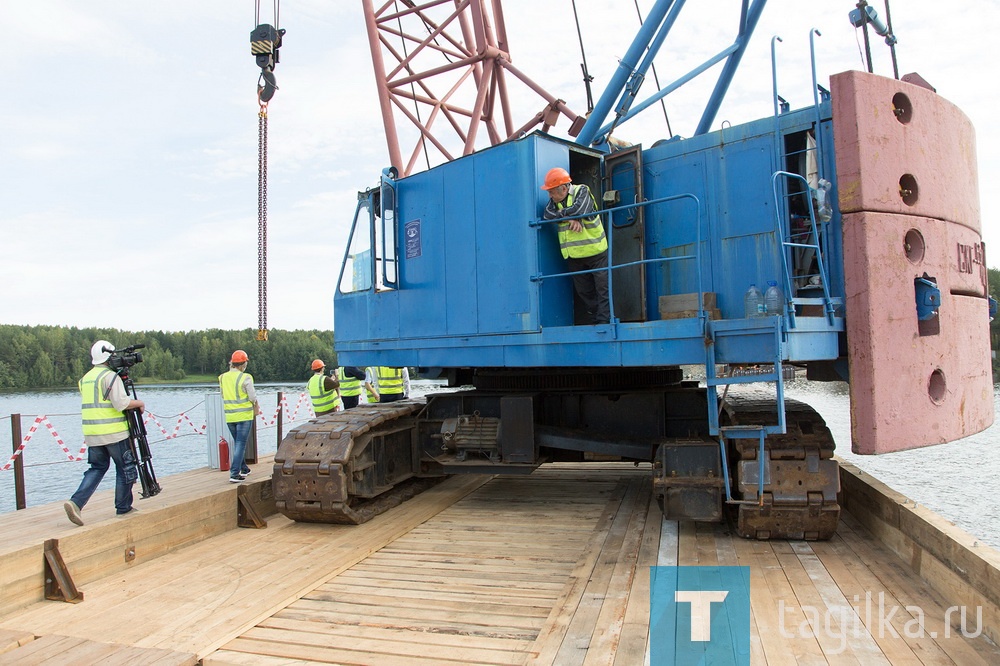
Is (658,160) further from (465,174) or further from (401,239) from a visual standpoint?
(401,239)

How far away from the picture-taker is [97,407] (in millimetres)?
5832

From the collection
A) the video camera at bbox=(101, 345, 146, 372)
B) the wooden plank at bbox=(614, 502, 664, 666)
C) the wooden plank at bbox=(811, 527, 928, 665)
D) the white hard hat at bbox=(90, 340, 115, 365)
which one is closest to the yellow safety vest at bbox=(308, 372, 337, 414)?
the video camera at bbox=(101, 345, 146, 372)

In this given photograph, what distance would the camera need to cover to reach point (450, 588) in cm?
471

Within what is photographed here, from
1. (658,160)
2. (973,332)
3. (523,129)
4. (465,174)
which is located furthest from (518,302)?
(523,129)

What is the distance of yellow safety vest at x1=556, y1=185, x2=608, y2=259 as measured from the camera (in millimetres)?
5949

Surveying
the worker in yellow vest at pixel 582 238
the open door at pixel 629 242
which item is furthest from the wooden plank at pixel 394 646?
the open door at pixel 629 242

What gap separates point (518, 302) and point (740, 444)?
7.53 ft

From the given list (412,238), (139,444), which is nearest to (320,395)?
(412,238)

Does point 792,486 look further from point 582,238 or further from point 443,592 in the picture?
point 443,592

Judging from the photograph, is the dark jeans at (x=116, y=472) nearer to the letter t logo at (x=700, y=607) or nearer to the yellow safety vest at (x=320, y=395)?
the letter t logo at (x=700, y=607)

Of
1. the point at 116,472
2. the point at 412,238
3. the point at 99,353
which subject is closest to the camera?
the point at 116,472

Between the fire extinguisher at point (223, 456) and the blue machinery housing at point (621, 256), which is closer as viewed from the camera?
the blue machinery housing at point (621, 256)

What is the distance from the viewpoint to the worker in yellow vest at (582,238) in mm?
5961

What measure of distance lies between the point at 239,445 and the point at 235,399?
0.67m
